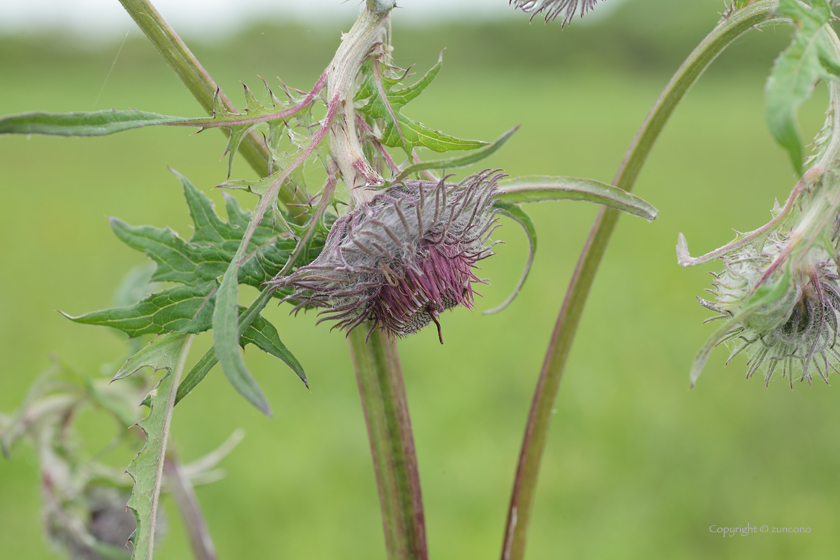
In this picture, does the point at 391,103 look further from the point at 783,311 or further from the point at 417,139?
the point at 783,311

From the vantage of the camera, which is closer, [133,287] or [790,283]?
[790,283]

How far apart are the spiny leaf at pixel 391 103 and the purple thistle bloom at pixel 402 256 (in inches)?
3.8

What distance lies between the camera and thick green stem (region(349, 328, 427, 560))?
3.30ft

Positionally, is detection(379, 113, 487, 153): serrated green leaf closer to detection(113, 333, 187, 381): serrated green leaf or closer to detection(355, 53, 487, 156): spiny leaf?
detection(355, 53, 487, 156): spiny leaf

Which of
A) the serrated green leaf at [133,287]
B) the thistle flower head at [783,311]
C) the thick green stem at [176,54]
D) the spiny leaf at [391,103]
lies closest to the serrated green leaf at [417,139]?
the spiny leaf at [391,103]

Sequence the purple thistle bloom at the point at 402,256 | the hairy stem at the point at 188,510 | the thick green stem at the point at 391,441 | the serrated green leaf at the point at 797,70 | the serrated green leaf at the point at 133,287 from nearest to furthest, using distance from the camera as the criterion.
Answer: the serrated green leaf at the point at 797,70, the purple thistle bloom at the point at 402,256, the thick green stem at the point at 391,441, the hairy stem at the point at 188,510, the serrated green leaf at the point at 133,287

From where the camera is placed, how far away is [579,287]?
1.09 m

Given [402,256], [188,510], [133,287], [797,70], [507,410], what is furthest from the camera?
[507,410]

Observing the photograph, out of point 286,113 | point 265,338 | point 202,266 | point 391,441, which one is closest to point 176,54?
point 286,113

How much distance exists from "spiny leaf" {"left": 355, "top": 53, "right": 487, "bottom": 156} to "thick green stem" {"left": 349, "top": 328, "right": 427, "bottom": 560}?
269 millimetres

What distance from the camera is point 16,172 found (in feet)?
40.2

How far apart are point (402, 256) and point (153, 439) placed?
1.38 feet

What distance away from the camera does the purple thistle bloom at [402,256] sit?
786mm

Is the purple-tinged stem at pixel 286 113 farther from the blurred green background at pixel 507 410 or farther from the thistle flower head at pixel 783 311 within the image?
the thistle flower head at pixel 783 311
